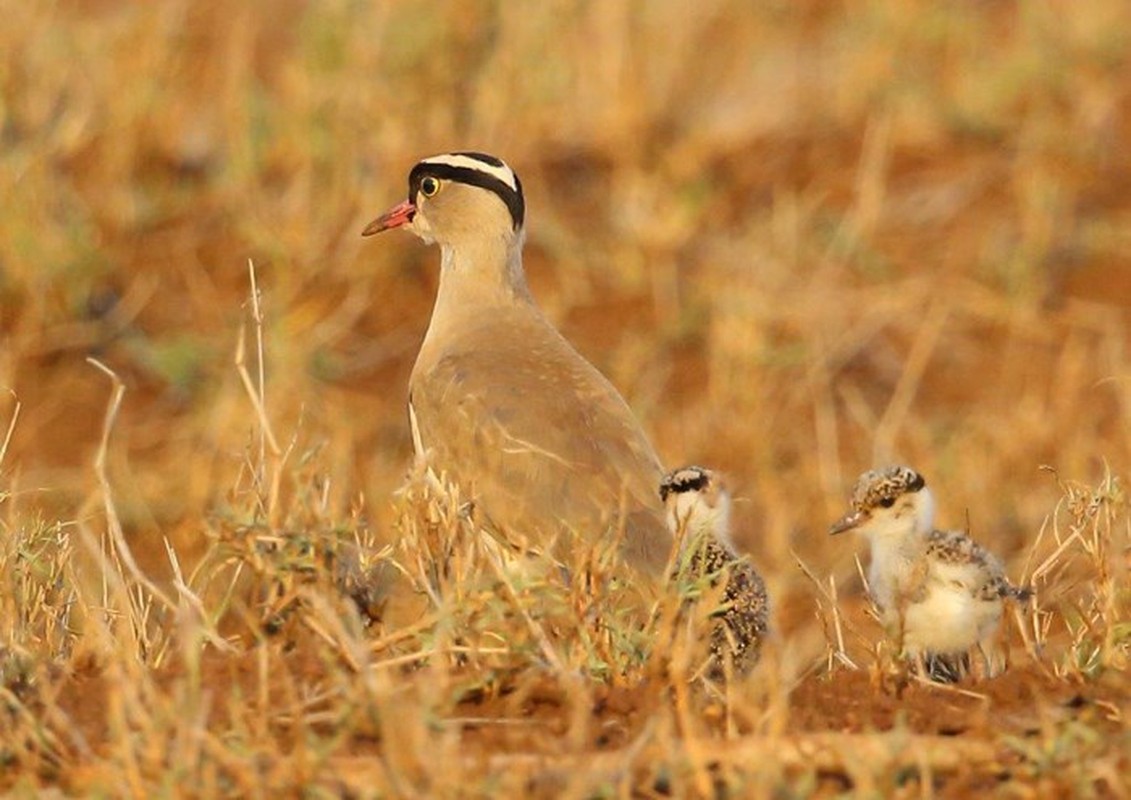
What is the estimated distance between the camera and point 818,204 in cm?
1073

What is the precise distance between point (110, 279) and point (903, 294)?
3.23 metres

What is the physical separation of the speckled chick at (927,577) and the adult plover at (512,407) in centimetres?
A: 50

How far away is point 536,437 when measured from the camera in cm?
597

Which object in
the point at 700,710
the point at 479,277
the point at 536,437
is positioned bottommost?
the point at 536,437

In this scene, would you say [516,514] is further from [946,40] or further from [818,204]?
[946,40]

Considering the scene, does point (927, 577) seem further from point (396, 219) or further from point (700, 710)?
point (396, 219)

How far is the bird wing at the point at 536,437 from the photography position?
5.72 meters

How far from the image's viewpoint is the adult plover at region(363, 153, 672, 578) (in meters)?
5.71

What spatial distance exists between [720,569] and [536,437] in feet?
5.04

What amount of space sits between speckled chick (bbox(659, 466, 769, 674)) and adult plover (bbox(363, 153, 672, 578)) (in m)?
0.22

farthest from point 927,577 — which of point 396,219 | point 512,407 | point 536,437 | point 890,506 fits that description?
point 396,219

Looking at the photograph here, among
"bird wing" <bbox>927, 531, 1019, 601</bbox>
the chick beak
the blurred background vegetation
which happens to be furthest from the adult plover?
the blurred background vegetation

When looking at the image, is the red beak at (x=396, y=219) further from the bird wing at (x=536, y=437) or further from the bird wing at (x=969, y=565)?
the bird wing at (x=969, y=565)

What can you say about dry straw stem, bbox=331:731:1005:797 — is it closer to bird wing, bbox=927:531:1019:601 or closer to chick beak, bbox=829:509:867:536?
bird wing, bbox=927:531:1019:601
